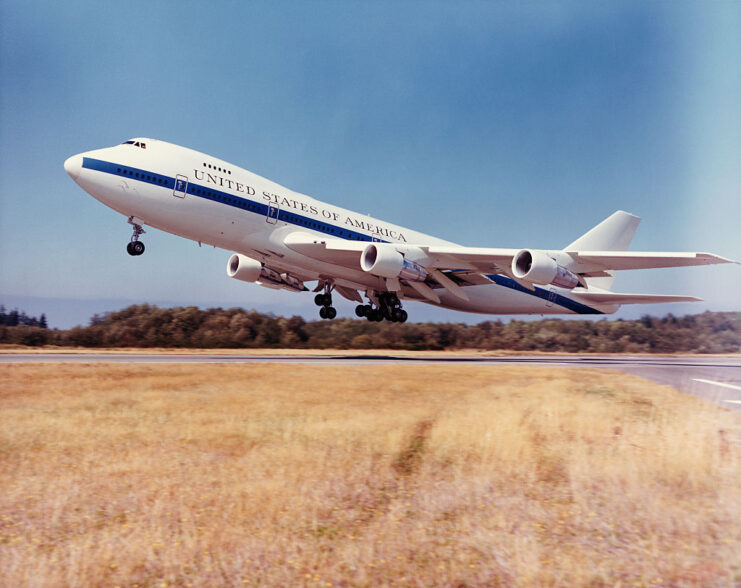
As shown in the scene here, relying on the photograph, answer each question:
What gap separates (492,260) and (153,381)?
58.2 ft

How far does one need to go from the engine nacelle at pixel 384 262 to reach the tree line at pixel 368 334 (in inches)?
972

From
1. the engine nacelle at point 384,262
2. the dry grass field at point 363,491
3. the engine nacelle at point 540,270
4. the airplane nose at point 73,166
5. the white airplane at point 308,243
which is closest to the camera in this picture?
the dry grass field at point 363,491

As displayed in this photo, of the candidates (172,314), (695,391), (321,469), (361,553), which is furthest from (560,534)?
(172,314)

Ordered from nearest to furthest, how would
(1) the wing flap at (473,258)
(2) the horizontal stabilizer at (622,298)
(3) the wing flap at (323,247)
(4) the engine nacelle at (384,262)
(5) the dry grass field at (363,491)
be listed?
1. (5) the dry grass field at (363,491)
2. (4) the engine nacelle at (384,262)
3. (3) the wing flap at (323,247)
4. (1) the wing flap at (473,258)
5. (2) the horizontal stabilizer at (622,298)

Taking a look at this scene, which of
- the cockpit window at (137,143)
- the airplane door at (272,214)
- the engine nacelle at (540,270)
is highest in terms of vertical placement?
the cockpit window at (137,143)

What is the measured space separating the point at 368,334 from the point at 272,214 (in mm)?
29824

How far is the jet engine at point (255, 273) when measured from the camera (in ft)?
104

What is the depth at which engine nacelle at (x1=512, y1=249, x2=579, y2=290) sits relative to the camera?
79.5ft

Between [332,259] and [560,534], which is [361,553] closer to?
[560,534]

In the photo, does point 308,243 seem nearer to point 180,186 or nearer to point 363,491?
point 180,186

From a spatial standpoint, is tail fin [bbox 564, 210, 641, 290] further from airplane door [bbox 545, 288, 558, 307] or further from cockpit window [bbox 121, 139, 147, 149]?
cockpit window [bbox 121, 139, 147, 149]

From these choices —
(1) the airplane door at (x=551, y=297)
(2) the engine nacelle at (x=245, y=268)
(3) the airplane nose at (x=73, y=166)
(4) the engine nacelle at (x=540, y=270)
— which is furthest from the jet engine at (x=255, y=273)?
(1) the airplane door at (x=551, y=297)

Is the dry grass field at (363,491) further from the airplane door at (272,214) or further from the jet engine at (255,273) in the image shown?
the jet engine at (255,273)

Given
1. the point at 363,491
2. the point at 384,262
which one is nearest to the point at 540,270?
the point at 384,262
